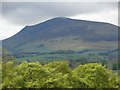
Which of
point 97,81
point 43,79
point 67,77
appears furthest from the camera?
point 97,81

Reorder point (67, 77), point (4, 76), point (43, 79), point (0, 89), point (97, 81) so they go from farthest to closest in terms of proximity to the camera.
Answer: point (97, 81), point (67, 77), point (43, 79), point (4, 76), point (0, 89)

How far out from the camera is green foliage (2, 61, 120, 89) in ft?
173

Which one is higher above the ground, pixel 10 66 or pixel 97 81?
pixel 10 66

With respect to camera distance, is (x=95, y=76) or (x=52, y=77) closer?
(x=52, y=77)

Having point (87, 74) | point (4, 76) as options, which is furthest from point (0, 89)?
point (87, 74)

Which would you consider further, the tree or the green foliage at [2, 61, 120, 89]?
the tree

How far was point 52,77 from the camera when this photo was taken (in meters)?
57.1

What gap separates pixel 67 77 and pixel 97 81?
24.8 ft

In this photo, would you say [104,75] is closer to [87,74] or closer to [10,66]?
[87,74]

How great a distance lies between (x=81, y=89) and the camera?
62594 millimetres

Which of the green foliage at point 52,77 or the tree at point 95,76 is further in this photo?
the tree at point 95,76

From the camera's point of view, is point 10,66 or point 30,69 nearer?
point 10,66

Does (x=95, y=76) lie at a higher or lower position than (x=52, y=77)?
lower

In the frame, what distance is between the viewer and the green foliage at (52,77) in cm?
5262
